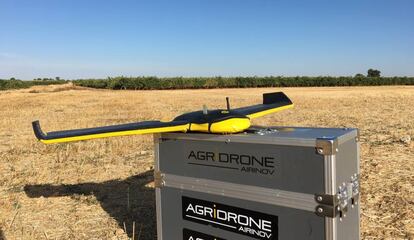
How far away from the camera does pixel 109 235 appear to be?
493cm

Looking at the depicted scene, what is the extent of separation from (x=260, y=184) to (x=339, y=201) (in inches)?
24.6

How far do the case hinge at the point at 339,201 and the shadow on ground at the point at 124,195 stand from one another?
2381 mm

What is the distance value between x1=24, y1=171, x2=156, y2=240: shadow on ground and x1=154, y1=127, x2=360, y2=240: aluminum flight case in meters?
1.14

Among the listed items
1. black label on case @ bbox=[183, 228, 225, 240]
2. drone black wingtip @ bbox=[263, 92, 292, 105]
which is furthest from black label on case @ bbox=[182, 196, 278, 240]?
drone black wingtip @ bbox=[263, 92, 292, 105]

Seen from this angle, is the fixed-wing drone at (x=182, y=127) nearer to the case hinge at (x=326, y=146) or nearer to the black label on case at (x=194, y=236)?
the case hinge at (x=326, y=146)

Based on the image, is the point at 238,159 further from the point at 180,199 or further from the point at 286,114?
the point at 286,114

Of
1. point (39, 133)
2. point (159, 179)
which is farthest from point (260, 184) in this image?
point (39, 133)

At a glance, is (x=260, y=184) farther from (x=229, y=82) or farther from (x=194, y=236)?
(x=229, y=82)

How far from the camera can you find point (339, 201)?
3.17 meters

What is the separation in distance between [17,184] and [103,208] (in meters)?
2.27

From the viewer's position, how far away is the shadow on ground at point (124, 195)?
17.3ft

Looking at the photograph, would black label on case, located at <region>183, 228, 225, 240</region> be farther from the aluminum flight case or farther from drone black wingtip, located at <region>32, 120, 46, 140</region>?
drone black wingtip, located at <region>32, 120, 46, 140</region>

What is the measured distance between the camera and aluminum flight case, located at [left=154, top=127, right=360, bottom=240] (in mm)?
3107

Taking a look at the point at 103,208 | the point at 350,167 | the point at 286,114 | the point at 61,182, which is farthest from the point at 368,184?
the point at 286,114
